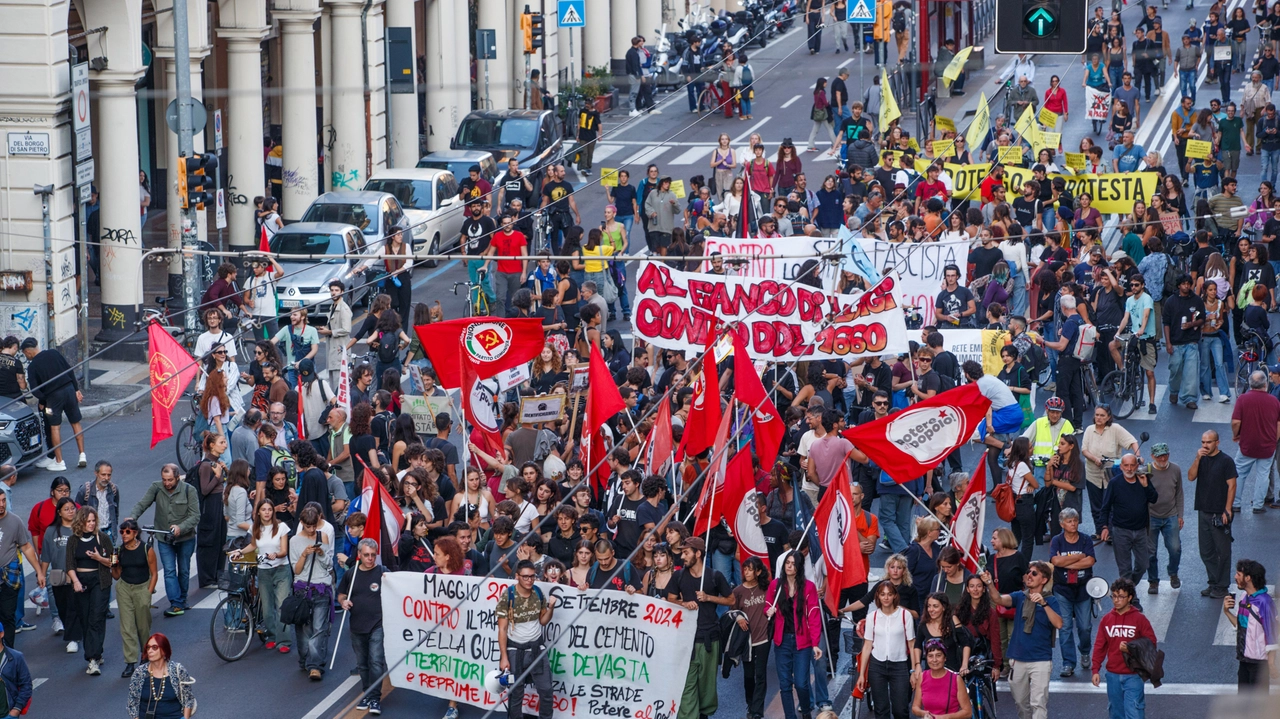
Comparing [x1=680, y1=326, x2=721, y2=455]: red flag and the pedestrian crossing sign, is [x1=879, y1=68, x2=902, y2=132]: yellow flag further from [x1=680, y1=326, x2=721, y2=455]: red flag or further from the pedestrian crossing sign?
[x1=680, y1=326, x2=721, y2=455]: red flag

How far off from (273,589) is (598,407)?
3.26 metres

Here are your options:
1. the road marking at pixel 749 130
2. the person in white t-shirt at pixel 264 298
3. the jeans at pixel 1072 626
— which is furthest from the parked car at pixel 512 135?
the jeans at pixel 1072 626

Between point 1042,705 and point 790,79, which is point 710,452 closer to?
point 1042,705

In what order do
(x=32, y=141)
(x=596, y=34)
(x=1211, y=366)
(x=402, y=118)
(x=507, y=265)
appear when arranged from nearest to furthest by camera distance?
(x=1211, y=366)
(x=507, y=265)
(x=32, y=141)
(x=402, y=118)
(x=596, y=34)

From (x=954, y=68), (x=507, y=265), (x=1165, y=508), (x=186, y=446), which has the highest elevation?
(x=954, y=68)

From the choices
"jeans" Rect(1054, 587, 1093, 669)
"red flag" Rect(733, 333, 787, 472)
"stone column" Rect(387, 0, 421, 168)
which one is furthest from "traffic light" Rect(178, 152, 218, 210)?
"jeans" Rect(1054, 587, 1093, 669)

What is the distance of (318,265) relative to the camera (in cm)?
2692

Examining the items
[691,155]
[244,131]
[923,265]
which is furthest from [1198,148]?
[244,131]

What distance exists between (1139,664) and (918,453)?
9.32ft

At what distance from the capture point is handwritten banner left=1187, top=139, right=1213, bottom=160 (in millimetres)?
29062

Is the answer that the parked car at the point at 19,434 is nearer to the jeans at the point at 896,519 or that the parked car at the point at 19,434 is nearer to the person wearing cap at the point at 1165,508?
the jeans at the point at 896,519

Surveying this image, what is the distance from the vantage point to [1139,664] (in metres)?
12.8

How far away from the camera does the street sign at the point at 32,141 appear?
24891mm

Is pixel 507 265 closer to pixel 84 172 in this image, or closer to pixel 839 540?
pixel 84 172
